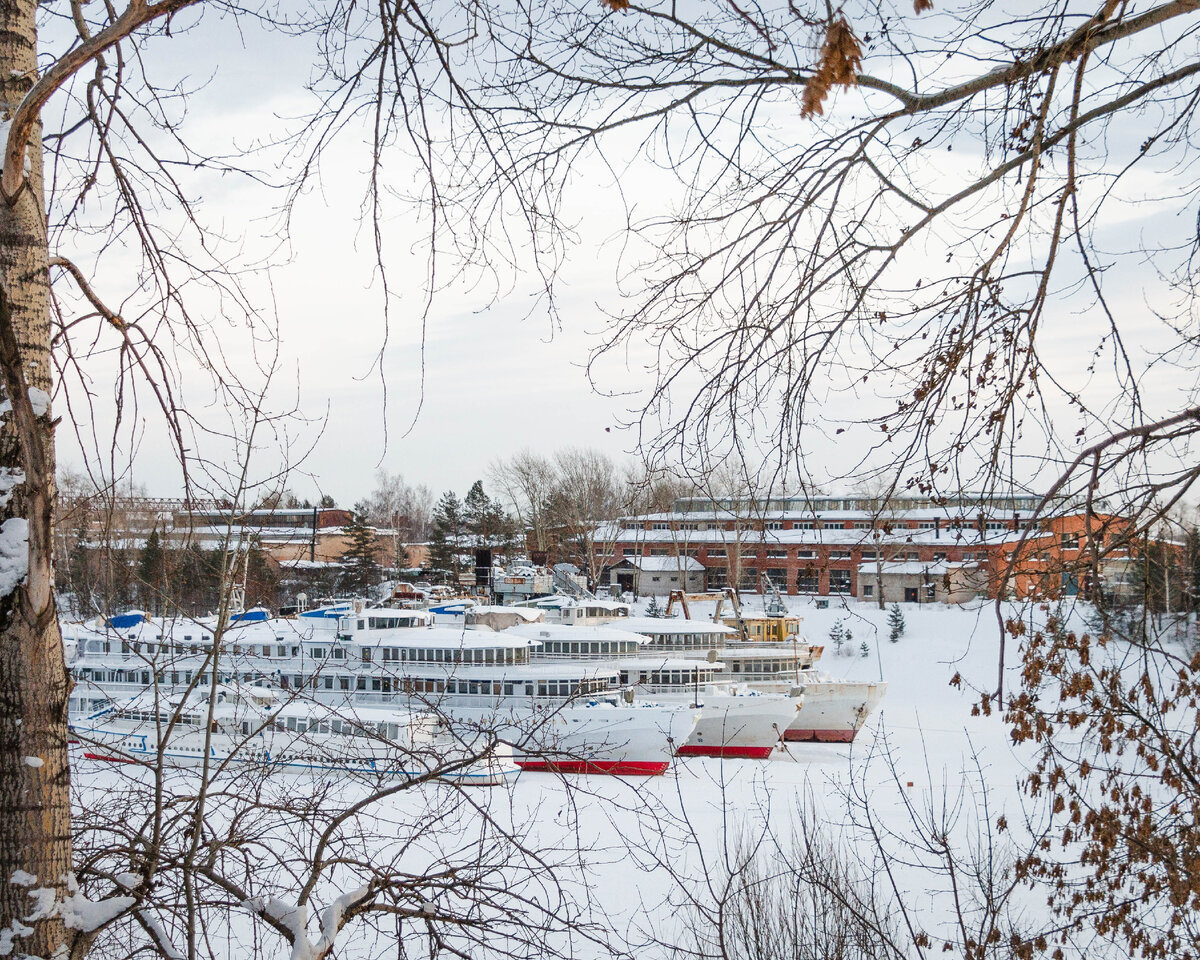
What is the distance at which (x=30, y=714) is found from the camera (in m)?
2.17

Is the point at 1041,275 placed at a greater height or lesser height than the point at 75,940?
greater

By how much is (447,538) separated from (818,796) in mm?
36590

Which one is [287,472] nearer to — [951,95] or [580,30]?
[580,30]

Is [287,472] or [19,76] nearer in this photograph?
[19,76]

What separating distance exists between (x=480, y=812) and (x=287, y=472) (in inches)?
69.9

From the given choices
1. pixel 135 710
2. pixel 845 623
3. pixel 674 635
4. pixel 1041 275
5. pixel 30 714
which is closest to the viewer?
pixel 30 714

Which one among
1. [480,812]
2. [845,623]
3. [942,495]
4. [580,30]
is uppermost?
[580,30]

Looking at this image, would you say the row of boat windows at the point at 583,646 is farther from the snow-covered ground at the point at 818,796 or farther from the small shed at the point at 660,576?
the small shed at the point at 660,576

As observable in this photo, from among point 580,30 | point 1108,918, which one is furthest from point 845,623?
point 580,30

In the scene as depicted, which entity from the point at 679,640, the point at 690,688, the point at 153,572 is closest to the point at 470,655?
the point at 690,688

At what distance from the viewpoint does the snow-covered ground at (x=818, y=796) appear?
573cm

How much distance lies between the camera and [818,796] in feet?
54.1

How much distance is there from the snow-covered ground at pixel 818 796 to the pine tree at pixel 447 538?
1828 centimetres

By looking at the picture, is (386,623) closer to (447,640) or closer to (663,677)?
(447,640)
